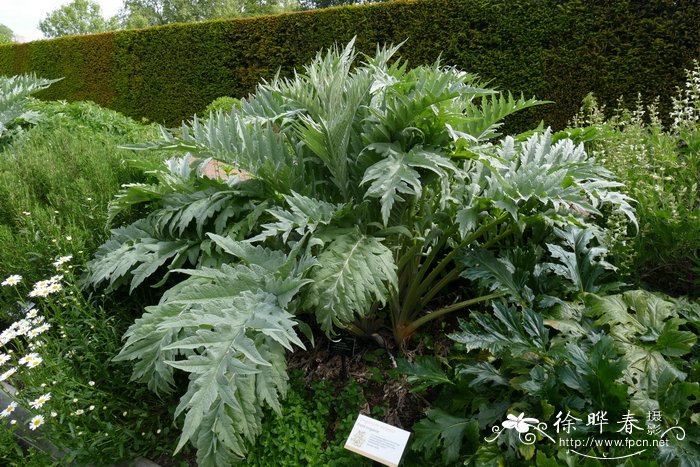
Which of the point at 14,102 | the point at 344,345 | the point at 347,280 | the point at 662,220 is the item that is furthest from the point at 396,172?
the point at 14,102

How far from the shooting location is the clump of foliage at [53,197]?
265 cm

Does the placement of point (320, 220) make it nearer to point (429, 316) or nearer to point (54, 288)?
point (429, 316)

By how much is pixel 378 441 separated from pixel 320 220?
2.86 feet

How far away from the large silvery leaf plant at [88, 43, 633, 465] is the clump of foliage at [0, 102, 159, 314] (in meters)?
0.38

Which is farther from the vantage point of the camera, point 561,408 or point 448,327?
point 448,327

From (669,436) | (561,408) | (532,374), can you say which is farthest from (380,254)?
(669,436)

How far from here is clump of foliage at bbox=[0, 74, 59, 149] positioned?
457cm

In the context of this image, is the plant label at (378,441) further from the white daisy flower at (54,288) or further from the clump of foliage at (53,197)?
the clump of foliage at (53,197)

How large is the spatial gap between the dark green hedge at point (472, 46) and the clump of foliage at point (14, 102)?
3656 mm

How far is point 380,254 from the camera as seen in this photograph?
1.88 m

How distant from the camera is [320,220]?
1898 mm

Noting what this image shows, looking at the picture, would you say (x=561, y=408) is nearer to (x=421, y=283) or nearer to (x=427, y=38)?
(x=421, y=283)

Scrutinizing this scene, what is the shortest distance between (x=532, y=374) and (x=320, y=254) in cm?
89

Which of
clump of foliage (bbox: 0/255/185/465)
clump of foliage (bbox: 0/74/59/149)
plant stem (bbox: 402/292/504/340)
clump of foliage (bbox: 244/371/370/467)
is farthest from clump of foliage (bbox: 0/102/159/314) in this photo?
plant stem (bbox: 402/292/504/340)
